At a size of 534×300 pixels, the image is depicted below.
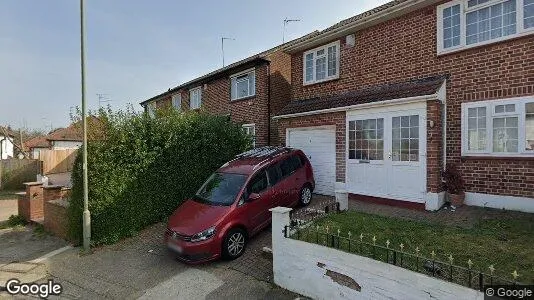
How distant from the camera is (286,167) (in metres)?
8.79

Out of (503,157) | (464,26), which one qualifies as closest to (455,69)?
(464,26)

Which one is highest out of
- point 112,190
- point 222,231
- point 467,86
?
point 467,86

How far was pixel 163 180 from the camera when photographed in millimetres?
9555

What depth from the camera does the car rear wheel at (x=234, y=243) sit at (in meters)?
6.64

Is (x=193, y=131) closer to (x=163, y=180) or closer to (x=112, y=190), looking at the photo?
(x=163, y=180)

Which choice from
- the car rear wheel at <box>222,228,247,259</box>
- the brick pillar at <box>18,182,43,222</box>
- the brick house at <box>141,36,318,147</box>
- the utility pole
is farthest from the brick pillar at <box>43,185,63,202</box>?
the car rear wheel at <box>222,228,247,259</box>

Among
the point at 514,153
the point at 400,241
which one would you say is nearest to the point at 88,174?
the point at 400,241

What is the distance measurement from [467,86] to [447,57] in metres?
0.98

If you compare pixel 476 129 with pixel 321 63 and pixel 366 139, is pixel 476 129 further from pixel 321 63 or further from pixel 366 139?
pixel 321 63

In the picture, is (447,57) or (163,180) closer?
(447,57)

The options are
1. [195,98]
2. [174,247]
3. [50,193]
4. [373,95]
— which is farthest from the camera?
[195,98]

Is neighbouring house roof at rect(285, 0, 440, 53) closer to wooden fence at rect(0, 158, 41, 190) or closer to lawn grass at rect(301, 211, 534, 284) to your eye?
lawn grass at rect(301, 211, 534, 284)

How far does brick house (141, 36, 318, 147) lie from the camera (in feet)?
45.7

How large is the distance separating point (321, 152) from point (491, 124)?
4.88m
